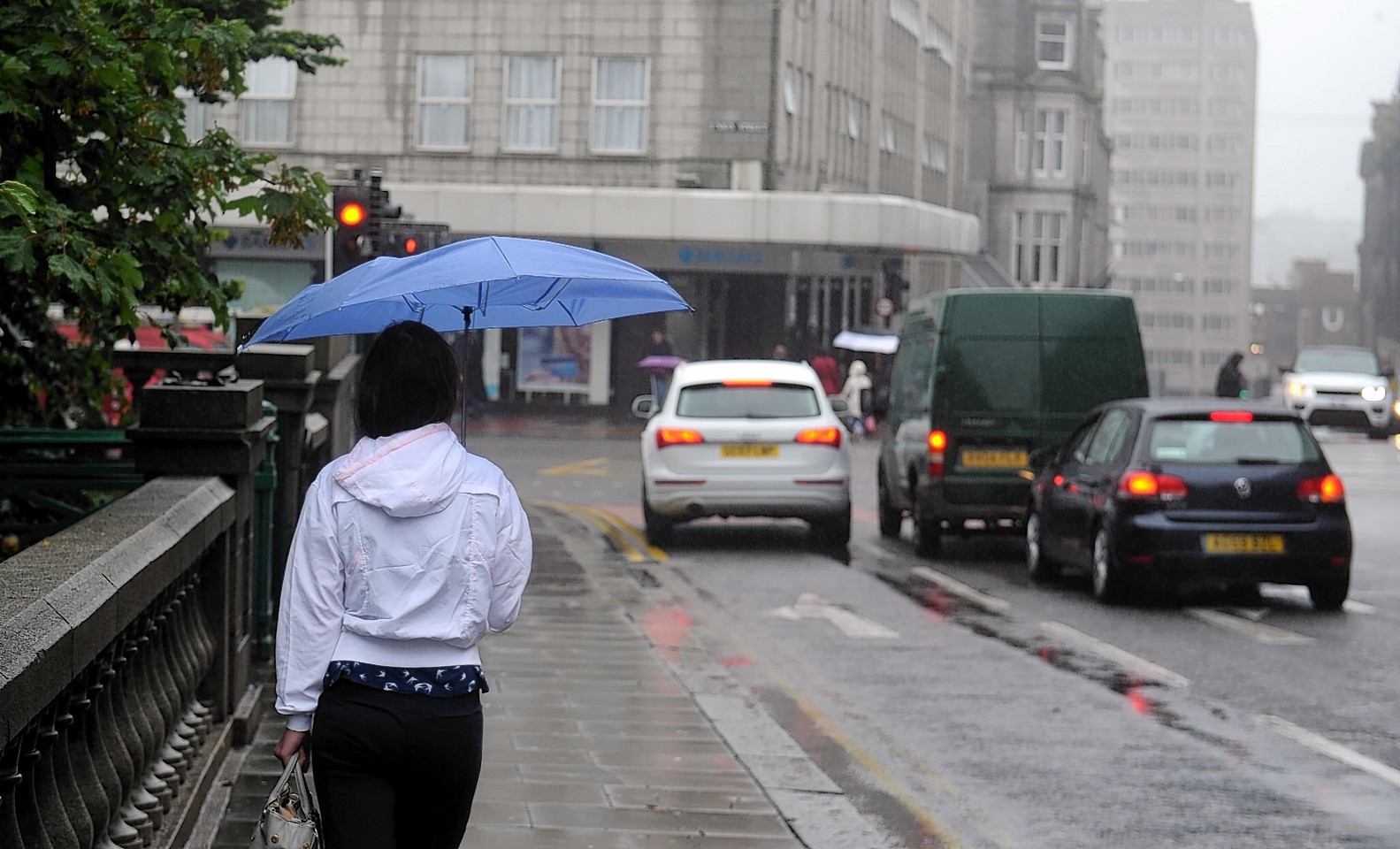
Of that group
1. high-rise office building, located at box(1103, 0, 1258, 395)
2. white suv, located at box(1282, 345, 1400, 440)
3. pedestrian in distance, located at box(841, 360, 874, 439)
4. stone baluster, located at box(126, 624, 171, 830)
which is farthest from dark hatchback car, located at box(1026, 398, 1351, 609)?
high-rise office building, located at box(1103, 0, 1258, 395)

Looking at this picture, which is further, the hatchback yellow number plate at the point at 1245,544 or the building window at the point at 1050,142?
the building window at the point at 1050,142

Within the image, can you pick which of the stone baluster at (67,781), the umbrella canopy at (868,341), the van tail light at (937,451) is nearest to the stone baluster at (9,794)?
the stone baluster at (67,781)

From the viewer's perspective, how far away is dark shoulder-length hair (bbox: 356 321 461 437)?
4.22 meters

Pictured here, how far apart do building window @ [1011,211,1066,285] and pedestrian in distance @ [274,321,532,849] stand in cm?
7538

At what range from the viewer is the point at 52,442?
9.88 m

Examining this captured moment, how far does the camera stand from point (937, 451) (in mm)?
17281

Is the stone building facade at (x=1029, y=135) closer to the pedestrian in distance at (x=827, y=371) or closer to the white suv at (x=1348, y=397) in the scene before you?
the white suv at (x=1348, y=397)

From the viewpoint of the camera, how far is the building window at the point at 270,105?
46000mm

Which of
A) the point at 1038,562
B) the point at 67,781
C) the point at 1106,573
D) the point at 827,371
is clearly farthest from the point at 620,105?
the point at 67,781

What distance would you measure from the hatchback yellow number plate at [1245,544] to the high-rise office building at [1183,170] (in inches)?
6777

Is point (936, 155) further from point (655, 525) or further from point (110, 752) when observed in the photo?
point (110, 752)

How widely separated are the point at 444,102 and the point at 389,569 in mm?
42695

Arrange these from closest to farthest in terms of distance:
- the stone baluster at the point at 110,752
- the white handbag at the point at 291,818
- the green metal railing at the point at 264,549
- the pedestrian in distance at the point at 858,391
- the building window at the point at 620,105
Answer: the white handbag at the point at 291,818 → the stone baluster at the point at 110,752 → the green metal railing at the point at 264,549 → the pedestrian in distance at the point at 858,391 → the building window at the point at 620,105

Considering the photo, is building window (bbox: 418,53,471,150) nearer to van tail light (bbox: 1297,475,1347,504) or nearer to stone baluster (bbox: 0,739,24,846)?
van tail light (bbox: 1297,475,1347,504)
